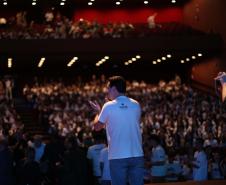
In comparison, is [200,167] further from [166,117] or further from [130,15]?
[130,15]

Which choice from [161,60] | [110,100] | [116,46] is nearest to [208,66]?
[161,60]

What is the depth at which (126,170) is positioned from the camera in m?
7.59

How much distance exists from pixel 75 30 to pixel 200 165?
2076cm

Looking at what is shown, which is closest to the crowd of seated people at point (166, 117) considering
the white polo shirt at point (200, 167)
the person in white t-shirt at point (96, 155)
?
the white polo shirt at point (200, 167)

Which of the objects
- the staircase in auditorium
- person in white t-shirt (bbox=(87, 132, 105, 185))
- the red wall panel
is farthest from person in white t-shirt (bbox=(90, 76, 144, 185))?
the red wall panel

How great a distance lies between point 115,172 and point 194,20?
1244 inches

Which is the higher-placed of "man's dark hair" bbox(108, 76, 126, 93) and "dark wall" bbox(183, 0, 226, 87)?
"dark wall" bbox(183, 0, 226, 87)

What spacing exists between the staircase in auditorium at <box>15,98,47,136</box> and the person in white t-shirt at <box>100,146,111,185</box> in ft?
40.5

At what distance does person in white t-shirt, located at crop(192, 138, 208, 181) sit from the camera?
1410cm

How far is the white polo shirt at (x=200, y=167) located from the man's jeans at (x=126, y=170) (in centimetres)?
665

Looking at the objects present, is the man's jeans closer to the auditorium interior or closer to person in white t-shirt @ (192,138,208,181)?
the auditorium interior

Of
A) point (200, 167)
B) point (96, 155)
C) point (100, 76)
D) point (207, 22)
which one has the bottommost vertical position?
point (200, 167)

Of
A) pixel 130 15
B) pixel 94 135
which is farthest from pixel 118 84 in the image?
pixel 130 15

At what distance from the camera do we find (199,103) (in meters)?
29.4
